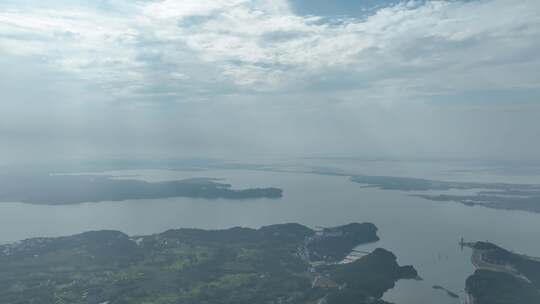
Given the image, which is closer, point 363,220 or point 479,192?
point 363,220

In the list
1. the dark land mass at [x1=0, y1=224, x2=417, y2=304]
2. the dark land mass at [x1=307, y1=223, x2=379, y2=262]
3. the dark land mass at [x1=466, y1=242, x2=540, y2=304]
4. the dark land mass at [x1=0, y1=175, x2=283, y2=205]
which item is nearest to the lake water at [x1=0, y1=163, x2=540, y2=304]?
the dark land mass at [x1=466, y1=242, x2=540, y2=304]

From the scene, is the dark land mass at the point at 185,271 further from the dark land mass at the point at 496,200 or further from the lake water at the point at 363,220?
the dark land mass at the point at 496,200

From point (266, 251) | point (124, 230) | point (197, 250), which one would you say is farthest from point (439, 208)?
point (124, 230)

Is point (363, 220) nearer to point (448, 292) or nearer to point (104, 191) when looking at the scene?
point (448, 292)

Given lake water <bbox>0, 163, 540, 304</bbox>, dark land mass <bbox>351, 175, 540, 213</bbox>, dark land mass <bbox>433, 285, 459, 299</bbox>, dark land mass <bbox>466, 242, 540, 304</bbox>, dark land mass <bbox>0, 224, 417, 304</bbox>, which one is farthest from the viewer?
dark land mass <bbox>351, 175, 540, 213</bbox>

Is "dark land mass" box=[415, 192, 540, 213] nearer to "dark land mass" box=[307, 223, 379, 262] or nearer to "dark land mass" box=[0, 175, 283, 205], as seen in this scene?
"dark land mass" box=[0, 175, 283, 205]

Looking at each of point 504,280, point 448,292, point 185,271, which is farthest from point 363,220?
point 185,271
